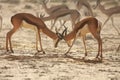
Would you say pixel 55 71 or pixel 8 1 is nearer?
pixel 55 71

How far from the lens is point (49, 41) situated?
41.8ft

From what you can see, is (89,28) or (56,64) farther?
(89,28)

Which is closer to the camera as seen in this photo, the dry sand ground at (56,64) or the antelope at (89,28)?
the dry sand ground at (56,64)

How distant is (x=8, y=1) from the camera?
89.9 ft

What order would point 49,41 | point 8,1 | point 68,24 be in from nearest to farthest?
point 49,41 → point 68,24 → point 8,1

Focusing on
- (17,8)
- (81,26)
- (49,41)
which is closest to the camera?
(81,26)

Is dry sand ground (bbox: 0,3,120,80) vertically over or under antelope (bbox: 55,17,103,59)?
under

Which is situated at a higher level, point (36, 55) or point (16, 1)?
point (16, 1)

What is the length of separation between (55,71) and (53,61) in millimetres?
998

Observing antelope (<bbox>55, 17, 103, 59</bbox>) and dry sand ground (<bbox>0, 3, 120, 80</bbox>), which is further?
antelope (<bbox>55, 17, 103, 59</bbox>)

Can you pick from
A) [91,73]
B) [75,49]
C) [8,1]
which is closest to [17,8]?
[8,1]

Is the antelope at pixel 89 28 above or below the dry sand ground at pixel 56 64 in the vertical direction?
above

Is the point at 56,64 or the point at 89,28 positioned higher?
the point at 89,28

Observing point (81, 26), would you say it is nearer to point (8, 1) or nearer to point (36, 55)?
point (36, 55)
